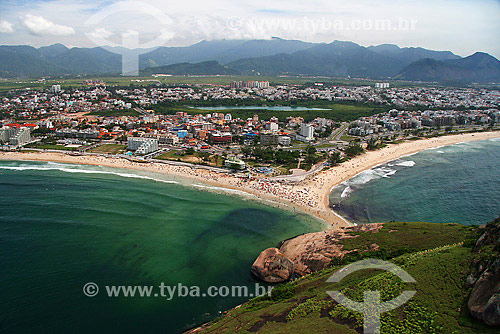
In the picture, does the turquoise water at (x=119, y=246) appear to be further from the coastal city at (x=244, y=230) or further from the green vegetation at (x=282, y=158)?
the green vegetation at (x=282, y=158)

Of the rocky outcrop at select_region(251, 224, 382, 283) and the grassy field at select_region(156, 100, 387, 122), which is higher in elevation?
the grassy field at select_region(156, 100, 387, 122)

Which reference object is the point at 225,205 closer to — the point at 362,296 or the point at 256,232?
the point at 256,232

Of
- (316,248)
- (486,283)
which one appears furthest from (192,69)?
(486,283)

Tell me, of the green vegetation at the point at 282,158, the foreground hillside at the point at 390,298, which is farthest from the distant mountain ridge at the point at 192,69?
the foreground hillside at the point at 390,298

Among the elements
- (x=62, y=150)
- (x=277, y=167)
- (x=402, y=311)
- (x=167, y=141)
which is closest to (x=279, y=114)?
(x=167, y=141)

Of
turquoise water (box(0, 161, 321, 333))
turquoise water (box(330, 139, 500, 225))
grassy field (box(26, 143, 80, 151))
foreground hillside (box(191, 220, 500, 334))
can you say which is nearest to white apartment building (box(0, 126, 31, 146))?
grassy field (box(26, 143, 80, 151))

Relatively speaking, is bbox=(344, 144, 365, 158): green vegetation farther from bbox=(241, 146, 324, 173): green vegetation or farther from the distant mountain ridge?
the distant mountain ridge

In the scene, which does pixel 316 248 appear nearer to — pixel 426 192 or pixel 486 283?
pixel 486 283
